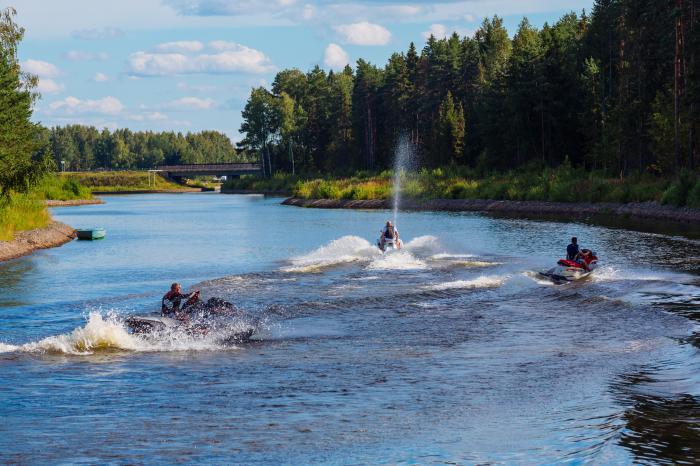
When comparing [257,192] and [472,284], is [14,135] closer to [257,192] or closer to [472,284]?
[472,284]

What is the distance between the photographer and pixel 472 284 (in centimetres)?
3500

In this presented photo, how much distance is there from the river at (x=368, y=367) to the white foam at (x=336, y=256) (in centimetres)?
104

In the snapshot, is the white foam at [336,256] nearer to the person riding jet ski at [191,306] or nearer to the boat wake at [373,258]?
the boat wake at [373,258]

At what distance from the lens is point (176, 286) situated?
25.9 meters

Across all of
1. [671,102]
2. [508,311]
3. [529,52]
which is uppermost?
[529,52]

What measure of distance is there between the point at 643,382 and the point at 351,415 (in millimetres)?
6162

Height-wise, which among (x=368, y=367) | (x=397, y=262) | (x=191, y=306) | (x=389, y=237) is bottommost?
(x=368, y=367)

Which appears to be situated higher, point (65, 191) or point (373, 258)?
point (65, 191)

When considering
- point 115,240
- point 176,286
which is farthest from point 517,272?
point 115,240

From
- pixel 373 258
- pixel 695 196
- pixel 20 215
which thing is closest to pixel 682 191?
pixel 695 196

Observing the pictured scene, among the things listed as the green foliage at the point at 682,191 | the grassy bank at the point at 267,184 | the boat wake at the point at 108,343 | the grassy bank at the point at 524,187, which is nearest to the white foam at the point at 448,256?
the grassy bank at the point at 524,187

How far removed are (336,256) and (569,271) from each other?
48.9 feet

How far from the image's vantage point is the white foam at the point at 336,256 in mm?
42750

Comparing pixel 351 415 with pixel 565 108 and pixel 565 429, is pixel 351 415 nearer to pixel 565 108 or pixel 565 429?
pixel 565 429
